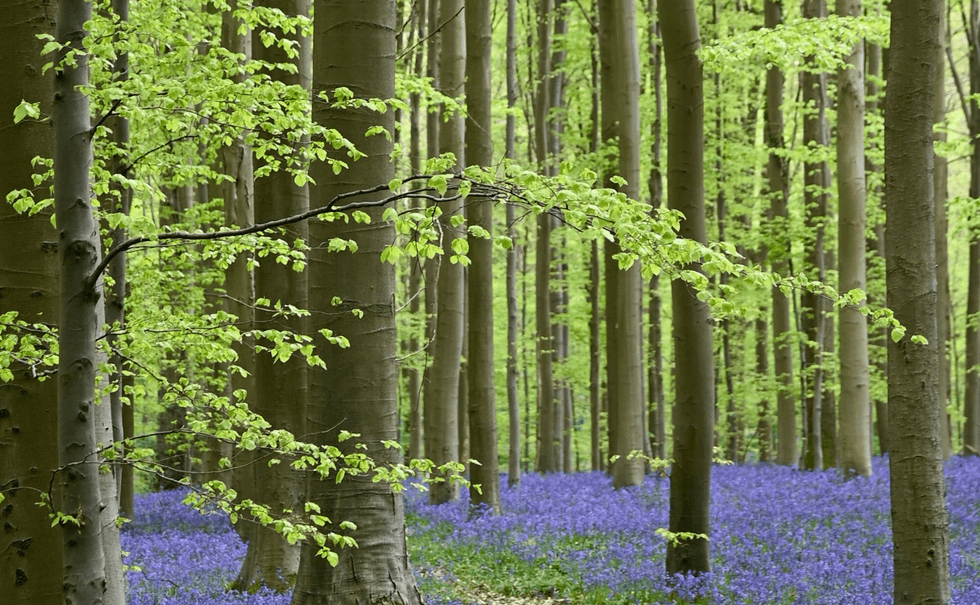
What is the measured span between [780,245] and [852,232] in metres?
3.83

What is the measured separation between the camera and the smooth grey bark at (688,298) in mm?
6941

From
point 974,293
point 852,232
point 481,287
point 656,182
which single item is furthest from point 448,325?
point 974,293

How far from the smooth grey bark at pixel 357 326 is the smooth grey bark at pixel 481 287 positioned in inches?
229

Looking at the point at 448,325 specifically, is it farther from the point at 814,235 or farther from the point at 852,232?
the point at 814,235

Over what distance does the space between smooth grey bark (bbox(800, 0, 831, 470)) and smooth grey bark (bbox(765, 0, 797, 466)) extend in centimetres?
48

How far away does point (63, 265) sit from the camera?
10.9 ft

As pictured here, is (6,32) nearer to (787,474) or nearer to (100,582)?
(100,582)

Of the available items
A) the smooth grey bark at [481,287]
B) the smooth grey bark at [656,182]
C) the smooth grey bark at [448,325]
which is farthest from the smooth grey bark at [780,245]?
the smooth grey bark at [481,287]

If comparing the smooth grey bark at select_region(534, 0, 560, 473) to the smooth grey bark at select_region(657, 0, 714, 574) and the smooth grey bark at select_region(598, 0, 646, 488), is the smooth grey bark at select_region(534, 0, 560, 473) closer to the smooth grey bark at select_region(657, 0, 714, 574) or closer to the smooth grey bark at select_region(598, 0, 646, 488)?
the smooth grey bark at select_region(598, 0, 646, 488)

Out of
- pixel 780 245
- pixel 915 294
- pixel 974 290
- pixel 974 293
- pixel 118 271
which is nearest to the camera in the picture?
pixel 118 271

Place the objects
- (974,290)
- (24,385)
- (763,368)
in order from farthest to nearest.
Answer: (763,368), (974,290), (24,385)

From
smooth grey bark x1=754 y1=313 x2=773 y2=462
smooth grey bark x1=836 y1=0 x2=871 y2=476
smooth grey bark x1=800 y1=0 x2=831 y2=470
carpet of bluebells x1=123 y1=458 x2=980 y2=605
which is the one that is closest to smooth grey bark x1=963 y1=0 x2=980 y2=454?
Result: smooth grey bark x1=800 y1=0 x2=831 y2=470

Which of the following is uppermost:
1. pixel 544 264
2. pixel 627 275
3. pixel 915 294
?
pixel 544 264

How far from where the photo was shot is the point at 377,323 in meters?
4.98
